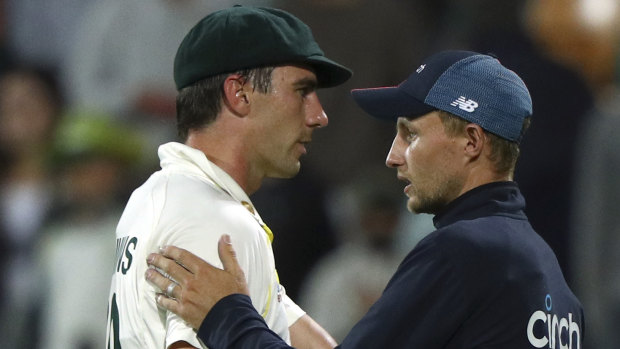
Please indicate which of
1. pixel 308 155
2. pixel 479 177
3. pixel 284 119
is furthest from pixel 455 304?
pixel 308 155

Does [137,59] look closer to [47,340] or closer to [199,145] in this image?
[47,340]

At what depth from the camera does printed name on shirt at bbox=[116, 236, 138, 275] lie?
2.50 metres

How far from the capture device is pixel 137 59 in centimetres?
604

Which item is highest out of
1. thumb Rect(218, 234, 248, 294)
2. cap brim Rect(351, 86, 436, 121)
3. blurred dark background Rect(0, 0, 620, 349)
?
cap brim Rect(351, 86, 436, 121)

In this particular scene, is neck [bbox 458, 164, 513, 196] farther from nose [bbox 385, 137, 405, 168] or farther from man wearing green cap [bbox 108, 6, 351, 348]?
man wearing green cap [bbox 108, 6, 351, 348]

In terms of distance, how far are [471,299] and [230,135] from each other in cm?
78

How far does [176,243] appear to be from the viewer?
2.41m

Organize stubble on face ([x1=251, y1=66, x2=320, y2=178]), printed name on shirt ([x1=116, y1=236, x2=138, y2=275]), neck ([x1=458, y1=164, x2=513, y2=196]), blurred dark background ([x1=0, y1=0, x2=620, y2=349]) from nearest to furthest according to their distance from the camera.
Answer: printed name on shirt ([x1=116, y1=236, x2=138, y2=275]) → neck ([x1=458, y1=164, x2=513, y2=196]) → stubble on face ([x1=251, y1=66, x2=320, y2=178]) → blurred dark background ([x1=0, y1=0, x2=620, y2=349])

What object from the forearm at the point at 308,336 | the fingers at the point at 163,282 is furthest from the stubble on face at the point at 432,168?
the fingers at the point at 163,282

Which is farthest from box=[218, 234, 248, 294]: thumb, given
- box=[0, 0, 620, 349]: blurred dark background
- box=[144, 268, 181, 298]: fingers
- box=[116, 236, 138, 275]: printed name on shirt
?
box=[0, 0, 620, 349]: blurred dark background

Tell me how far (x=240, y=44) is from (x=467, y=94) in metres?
0.58

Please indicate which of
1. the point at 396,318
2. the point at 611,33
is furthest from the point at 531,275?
the point at 611,33

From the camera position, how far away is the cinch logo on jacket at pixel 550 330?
2.44m

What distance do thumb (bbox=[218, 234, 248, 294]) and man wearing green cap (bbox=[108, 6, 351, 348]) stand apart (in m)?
0.02
